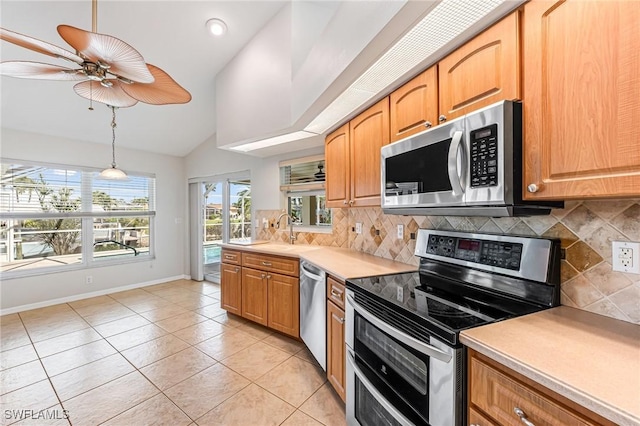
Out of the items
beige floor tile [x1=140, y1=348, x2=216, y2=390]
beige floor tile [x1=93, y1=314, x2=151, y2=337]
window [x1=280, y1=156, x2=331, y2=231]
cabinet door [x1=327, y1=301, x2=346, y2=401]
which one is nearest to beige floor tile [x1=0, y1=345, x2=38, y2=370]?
beige floor tile [x1=93, y1=314, x2=151, y2=337]

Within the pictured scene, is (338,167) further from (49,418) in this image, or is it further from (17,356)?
(17,356)

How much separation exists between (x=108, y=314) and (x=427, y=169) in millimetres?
4301

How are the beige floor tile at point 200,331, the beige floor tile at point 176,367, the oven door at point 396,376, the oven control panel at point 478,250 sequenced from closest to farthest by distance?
the oven door at point 396,376, the oven control panel at point 478,250, the beige floor tile at point 176,367, the beige floor tile at point 200,331

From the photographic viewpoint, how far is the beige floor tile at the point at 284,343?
275 cm

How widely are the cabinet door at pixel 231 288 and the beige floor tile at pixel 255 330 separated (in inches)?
6.7

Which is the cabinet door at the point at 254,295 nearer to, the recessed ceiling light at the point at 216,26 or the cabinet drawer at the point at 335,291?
the cabinet drawer at the point at 335,291

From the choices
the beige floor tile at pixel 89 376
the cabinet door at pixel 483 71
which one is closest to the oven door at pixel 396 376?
the cabinet door at pixel 483 71

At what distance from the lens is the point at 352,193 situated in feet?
8.04

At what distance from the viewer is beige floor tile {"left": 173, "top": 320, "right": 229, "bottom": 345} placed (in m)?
2.99

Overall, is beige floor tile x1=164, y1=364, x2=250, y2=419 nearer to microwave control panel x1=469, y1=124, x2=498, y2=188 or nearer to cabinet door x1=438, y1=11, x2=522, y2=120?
microwave control panel x1=469, y1=124, x2=498, y2=188

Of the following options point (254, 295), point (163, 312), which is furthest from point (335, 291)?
point (163, 312)

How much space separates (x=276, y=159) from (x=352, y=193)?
1853 millimetres

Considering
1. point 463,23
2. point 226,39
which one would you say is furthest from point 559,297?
point 226,39

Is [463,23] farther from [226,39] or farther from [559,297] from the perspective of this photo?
[226,39]
